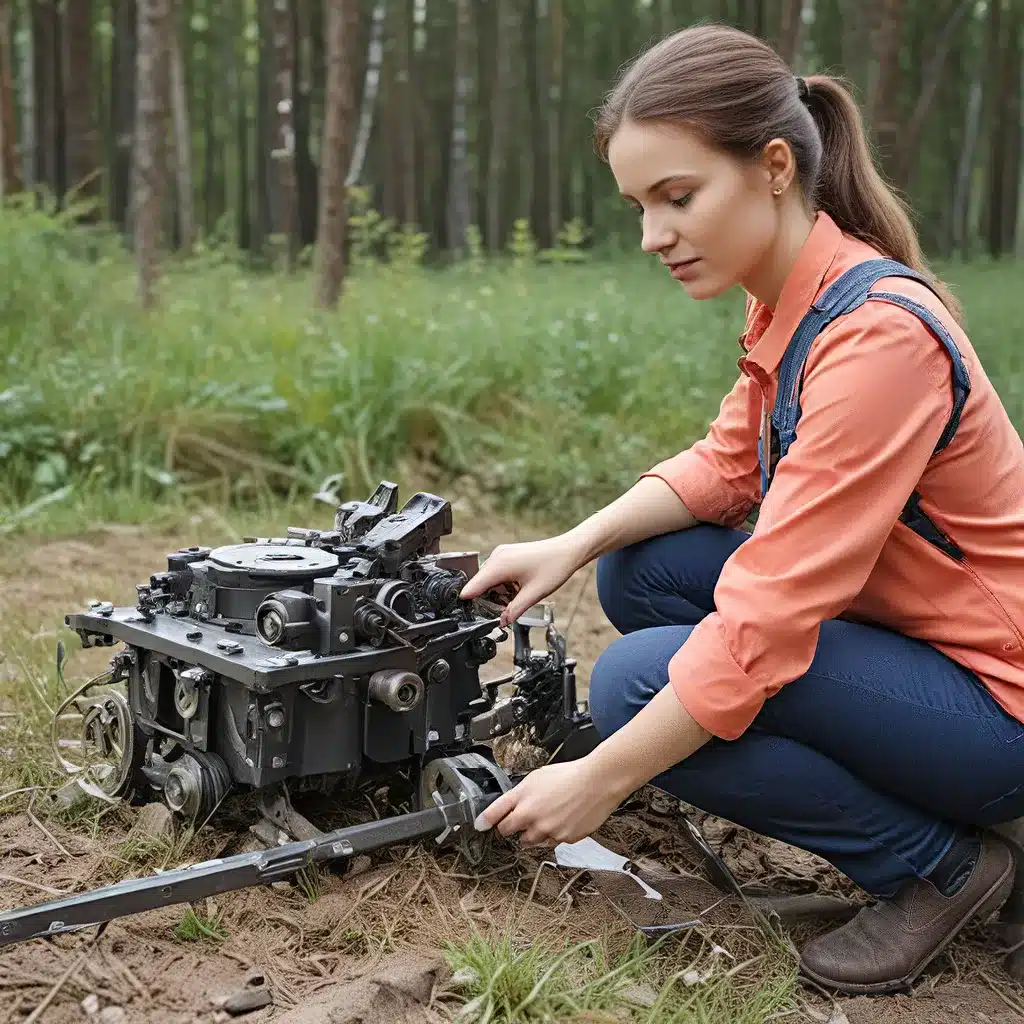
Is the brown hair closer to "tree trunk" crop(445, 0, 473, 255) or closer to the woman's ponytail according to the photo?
the woman's ponytail

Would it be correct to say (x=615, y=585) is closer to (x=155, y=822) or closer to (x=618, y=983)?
(x=618, y=983)

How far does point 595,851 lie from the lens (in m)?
2.40

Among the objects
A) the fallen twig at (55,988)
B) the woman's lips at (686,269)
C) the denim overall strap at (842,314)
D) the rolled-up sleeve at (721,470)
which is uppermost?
the woman's lips at (686,269)

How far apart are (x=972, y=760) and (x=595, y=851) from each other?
798 mm

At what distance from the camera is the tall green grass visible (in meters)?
5.17

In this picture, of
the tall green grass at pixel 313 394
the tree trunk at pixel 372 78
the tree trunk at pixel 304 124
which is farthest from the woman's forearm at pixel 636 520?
the tree trunk at pixel 304 124

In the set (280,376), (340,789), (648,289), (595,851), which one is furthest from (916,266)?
(648,289)

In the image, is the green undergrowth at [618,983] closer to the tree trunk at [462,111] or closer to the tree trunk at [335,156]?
the tree trunk at [335,156]

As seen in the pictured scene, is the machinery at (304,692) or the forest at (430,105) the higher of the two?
the forest at (430,105)

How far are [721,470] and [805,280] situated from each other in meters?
0.64

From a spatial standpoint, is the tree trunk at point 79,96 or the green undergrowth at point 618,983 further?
the tree trunk at point 79,96

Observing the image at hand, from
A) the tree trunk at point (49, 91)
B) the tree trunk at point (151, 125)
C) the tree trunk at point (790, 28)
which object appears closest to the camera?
the tree trunk at point (151, 125)

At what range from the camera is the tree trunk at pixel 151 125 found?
325 inches

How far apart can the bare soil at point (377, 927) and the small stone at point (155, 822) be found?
5 cm
